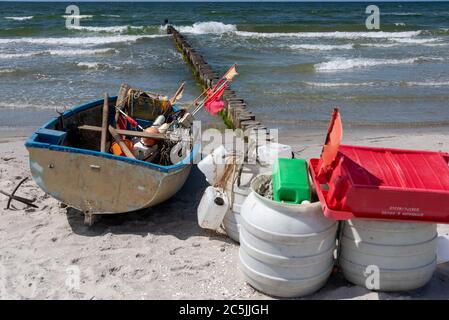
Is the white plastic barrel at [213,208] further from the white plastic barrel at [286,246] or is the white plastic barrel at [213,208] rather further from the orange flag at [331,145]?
the orange flag at [331,145]

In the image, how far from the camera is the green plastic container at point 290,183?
4332mm

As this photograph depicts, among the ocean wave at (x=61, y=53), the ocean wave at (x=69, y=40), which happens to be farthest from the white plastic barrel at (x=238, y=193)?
the ocean wave at (x=69, y=40)

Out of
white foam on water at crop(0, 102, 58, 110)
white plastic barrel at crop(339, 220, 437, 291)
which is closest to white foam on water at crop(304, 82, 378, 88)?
white foam on water at crop(0, 102, 58, 110)

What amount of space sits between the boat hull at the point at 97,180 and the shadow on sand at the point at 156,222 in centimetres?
24

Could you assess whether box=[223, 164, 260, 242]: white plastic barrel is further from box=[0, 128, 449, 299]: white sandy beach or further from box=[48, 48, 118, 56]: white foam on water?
box=[48, 48, 118, 56]: white foam on water

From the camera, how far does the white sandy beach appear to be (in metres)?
4.54

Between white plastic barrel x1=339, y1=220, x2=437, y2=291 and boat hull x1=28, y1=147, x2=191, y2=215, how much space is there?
2196mm

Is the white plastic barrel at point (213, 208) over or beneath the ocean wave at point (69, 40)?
beneath

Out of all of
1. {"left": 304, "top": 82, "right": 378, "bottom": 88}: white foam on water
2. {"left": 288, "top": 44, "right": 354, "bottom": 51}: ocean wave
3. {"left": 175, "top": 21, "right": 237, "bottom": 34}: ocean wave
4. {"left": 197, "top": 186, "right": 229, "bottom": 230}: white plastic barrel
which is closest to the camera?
{"left": 197, "top": 186, "right": 229, "bottom": 230}: white plastic barrel

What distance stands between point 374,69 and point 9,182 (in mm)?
13421

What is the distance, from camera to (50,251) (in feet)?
17.4

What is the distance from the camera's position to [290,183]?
14.4 ft
